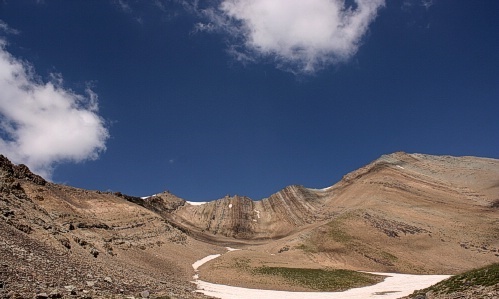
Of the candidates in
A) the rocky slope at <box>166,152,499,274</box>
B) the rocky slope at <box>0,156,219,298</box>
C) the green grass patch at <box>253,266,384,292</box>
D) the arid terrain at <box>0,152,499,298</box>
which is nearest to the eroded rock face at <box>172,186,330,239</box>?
the rocky slope at <box>166,152,499,274</box>

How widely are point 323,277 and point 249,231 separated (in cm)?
7049

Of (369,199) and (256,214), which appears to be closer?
(369,199)

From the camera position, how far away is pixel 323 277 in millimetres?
53969

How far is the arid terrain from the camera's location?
2858 cm

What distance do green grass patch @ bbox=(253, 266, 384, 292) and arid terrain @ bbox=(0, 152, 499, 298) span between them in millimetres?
1574

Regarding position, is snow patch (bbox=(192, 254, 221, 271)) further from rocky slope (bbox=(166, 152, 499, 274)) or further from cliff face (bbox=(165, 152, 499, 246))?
cliff face (bbox=(165, 152, 499, 246))

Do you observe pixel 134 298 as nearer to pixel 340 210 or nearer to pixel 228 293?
pixel 228 293

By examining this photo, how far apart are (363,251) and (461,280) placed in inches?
1956

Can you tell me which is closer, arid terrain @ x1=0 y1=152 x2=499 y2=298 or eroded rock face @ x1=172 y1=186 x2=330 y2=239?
arid terrain @ x1=0 y1=152 x2=499 y2=298

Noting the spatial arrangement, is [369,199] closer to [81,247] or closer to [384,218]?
[384,218]

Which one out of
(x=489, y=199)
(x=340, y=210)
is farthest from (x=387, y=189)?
(x=489, y=199)

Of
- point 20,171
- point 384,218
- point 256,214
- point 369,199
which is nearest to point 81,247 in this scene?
point 20,171

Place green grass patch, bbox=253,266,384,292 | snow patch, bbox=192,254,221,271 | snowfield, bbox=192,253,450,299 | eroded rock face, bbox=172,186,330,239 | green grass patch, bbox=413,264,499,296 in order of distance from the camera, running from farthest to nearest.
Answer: eroded rock face, bbox=172,186,330,239, snow patch, bbox=192,254,221,271, green grass patch, bbox=253,266,384,292, snowfield, bbox=192,253,450,299, green grass patch, bbox=413,264,499,296

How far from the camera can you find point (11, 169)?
5944cm
